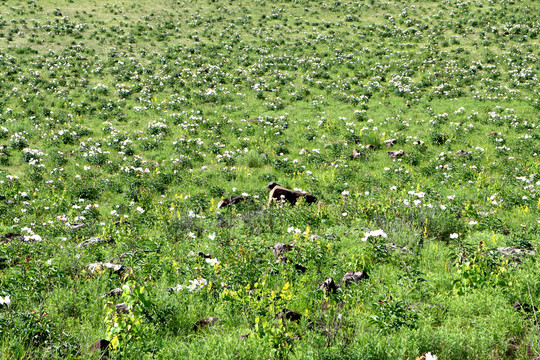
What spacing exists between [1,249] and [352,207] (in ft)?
24.9

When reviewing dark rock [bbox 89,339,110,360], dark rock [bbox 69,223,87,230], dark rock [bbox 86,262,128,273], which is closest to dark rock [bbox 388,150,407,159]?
dark rock [bbox 69,223,87,230]

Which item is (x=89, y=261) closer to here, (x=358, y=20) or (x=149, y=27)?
(x=149, y=27)

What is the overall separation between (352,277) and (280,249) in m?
1.74

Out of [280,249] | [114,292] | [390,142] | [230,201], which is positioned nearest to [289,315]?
[280,249]

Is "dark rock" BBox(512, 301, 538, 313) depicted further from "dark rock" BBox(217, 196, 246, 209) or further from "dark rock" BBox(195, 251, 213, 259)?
"dark rock" BBox(217, 196, 246, 209)

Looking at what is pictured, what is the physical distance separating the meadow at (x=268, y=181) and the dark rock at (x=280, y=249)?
0.06m

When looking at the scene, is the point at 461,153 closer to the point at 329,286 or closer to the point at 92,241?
the point at 329,286

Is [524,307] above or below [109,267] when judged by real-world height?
above

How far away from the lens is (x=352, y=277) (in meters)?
6.00

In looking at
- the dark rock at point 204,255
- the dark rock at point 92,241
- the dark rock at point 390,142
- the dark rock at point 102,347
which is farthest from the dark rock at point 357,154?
the dark rock at point 102,347

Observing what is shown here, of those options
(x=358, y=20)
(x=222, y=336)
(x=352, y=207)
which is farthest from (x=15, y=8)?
(x=222, y=336)

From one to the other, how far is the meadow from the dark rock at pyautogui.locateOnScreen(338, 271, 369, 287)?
3 cm

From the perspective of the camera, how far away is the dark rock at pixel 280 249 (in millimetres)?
Answer: 7133

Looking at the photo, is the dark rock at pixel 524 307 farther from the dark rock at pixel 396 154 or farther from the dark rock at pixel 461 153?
the dark rock at pixel 461 153
